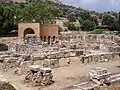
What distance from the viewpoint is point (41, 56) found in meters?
22.1

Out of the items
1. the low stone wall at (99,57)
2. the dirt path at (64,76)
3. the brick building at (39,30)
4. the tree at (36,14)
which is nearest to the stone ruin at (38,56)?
the low stone wall at (99,57)

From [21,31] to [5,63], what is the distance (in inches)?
815

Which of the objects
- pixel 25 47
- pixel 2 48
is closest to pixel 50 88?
pixel 25 47

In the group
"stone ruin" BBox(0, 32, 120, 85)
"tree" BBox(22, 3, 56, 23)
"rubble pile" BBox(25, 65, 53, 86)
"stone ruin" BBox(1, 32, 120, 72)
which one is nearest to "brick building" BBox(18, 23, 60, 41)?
"tree" BBox(22, 3, 56, 23)

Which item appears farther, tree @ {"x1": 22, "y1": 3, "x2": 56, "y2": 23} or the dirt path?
tree @ {"x1": 22, "y1": 3, "x2": 56, "y2": 23}

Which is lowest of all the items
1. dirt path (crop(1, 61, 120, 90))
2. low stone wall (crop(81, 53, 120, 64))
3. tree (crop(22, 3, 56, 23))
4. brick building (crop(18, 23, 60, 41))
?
dirt path (crop(1, 61, 120, 90))

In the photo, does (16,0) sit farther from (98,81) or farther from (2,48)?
(98,81)

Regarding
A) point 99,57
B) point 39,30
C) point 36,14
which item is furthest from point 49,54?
point 36,14

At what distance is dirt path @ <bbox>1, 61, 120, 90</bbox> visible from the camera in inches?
634

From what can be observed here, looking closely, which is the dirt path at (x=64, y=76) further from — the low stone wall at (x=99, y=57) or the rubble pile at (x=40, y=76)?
the low stone wall at (x=99, y=57)

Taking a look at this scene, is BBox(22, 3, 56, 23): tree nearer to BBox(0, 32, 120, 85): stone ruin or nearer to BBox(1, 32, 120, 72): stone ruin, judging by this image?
BBox(1, 32, 120, 72): stone ruin

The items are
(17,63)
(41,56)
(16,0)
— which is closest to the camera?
(17,63)

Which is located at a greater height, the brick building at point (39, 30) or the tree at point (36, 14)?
the tree at point (36, 14)

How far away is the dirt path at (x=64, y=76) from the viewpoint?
16.1 metres
